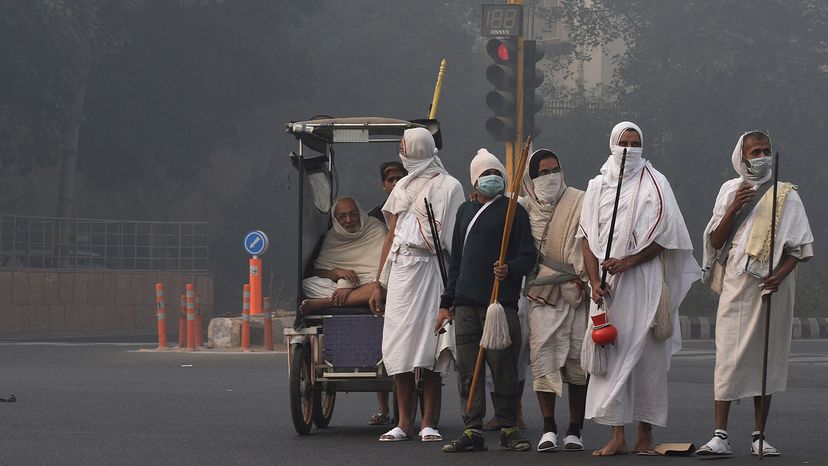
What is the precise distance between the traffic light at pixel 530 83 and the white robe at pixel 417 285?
328 inches

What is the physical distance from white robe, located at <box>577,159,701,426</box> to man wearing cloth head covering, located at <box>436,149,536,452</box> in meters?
0.47

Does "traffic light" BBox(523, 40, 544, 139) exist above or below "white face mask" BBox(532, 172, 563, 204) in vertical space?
above

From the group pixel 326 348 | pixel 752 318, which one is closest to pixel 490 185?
pixel 752 318

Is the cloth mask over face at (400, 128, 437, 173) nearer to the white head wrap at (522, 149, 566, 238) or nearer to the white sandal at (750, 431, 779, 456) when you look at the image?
the white head wrap at (522, 149, 566, 238)

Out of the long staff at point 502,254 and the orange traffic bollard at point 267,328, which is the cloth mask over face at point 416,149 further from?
the orange traffic bollard at point 267,328

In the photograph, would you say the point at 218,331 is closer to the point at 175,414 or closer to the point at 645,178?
the point at 175,414

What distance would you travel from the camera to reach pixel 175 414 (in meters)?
12.8

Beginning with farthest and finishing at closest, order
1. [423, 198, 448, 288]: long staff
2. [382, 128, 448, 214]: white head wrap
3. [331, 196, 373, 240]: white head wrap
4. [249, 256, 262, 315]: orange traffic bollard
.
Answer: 1. [249, 256, 262, 315]: orange traffic bollard
2. [331, 196, 373, 240]: white head wrap
3. [382, 128, 448, 214]: white head wrap
4. [423, 198, 448, 288]: long staff

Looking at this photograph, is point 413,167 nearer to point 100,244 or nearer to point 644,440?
point 644,440

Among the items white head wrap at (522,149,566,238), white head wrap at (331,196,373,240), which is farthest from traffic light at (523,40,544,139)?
white head wrap at (522,149,566,238)

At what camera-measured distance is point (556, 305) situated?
999 cm

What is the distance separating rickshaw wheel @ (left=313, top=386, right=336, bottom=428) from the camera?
37.7ft

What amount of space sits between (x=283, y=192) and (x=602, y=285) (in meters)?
35.0

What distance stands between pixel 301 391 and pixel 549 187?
7.45 ft
